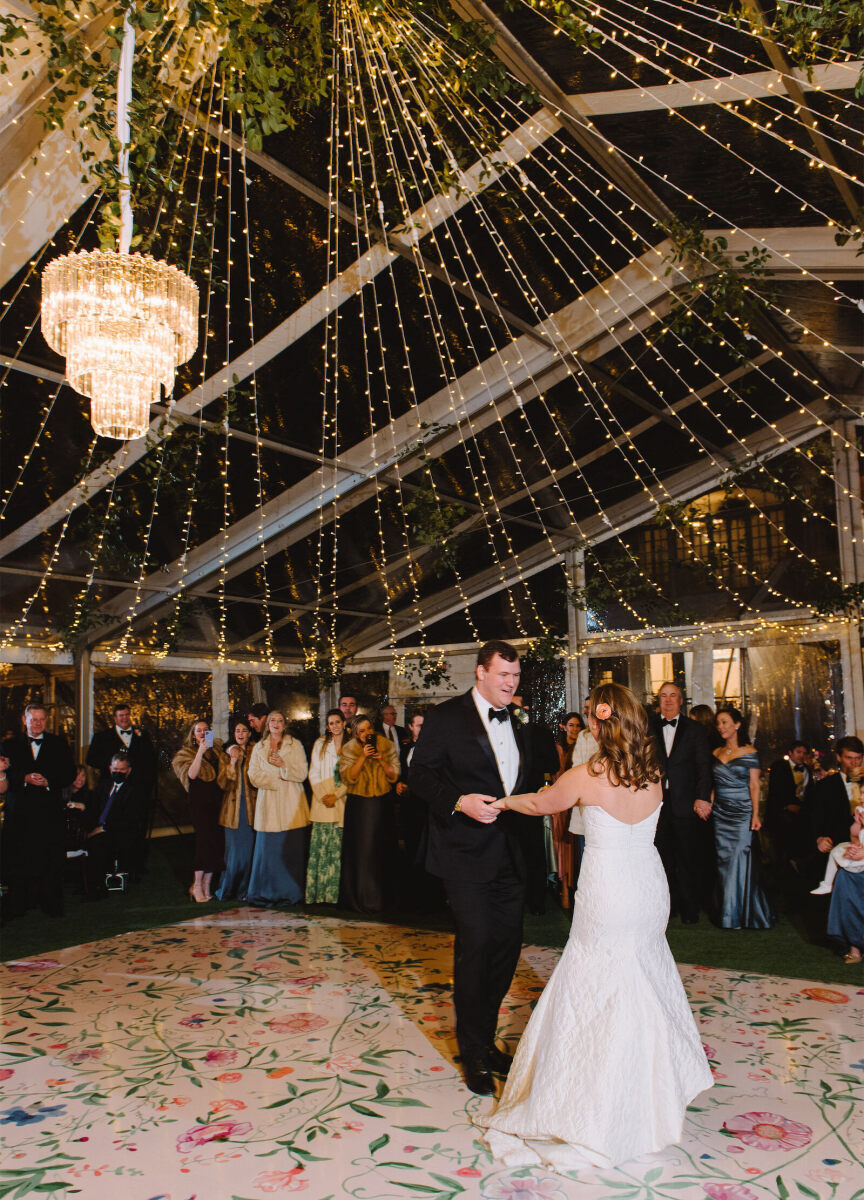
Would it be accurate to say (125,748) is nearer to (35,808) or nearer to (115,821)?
(115,821)

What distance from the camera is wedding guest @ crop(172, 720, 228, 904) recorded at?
21.1ft

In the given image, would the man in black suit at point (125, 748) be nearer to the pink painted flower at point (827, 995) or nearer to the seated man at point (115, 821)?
the seated man at point (115, 821)

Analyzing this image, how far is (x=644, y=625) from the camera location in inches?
409

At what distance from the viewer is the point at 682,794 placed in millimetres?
5398

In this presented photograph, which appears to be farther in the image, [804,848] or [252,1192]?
[804,848]

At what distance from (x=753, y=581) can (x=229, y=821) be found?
6.38m

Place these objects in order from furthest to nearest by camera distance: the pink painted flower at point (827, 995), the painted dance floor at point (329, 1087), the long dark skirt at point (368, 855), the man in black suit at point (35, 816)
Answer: the man in black suit at point (35, 816), the long dark skirt at point (368, 855), the pink painted flower at point (827, 995), the painted dance floor at point (329, 1087)

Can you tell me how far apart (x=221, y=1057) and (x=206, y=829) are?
3319 millimetres

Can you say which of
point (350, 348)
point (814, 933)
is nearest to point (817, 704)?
point (814, 933)

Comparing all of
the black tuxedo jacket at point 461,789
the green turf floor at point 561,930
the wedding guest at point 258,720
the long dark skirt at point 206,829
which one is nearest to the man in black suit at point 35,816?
the green turf floor at point 561,930

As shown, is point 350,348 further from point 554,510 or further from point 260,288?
point 554,510

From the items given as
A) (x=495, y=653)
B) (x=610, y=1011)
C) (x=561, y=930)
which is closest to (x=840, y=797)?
(x=561, y=930)

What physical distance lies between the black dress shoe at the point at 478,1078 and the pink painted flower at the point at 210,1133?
2.33 feet

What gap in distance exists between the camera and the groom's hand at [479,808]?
272 centimetres
